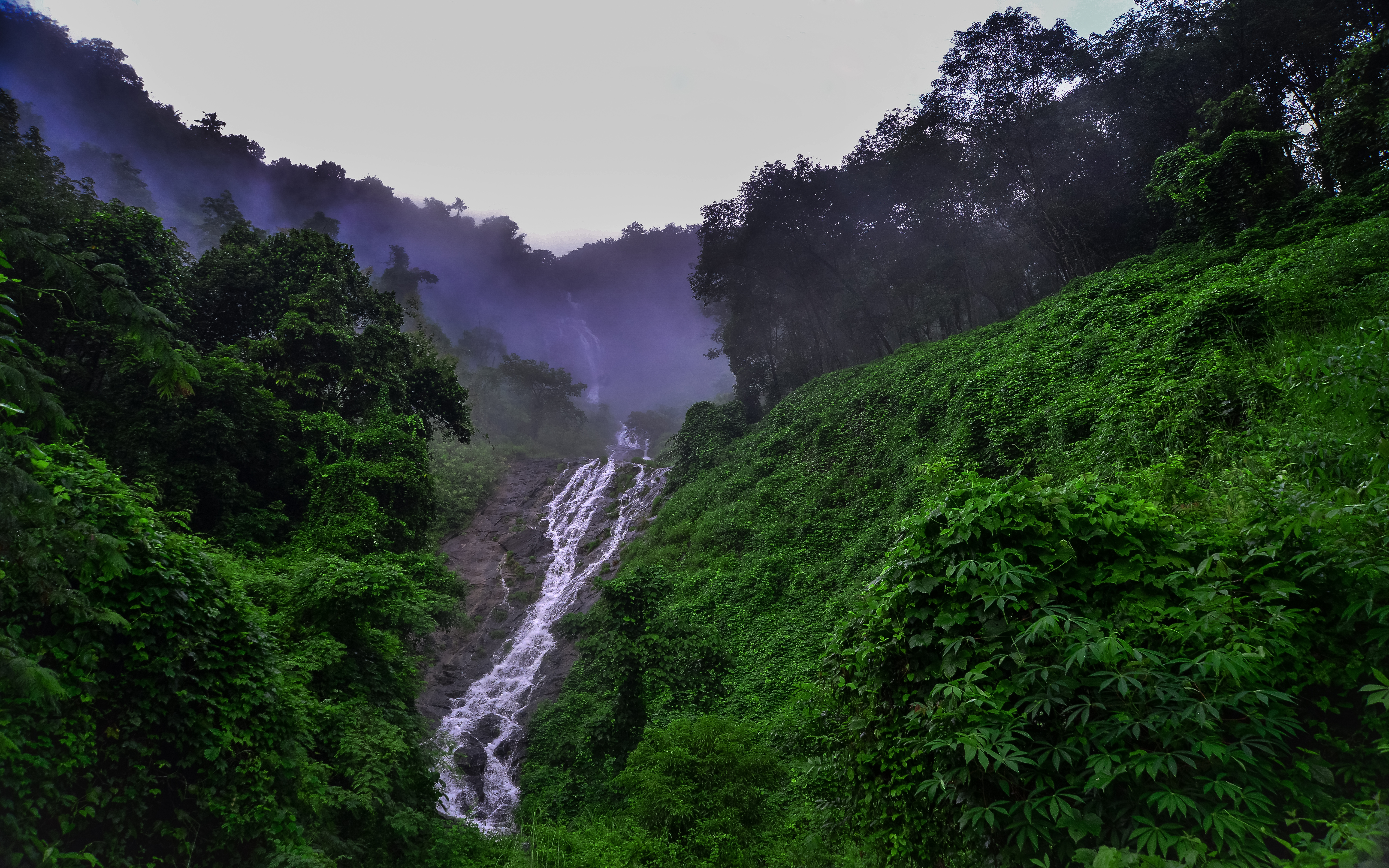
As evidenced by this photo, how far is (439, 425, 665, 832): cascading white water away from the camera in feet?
42.5

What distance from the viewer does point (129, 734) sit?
4770 millimetres

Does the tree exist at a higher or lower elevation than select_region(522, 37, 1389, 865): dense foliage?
higher

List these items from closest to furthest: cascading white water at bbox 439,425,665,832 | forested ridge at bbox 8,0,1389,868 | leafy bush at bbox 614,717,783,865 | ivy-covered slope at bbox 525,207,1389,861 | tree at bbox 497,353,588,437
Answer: forested ridge at bbox 8,0,1389,868, ivy-covered slope at bbox 525,207,1389,861, leafy bush at bbox 614,717,783,865, cascading white water at bbox 439,425,665,832, tree at bbox 497,353,588,437

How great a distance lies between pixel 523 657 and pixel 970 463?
15123mm

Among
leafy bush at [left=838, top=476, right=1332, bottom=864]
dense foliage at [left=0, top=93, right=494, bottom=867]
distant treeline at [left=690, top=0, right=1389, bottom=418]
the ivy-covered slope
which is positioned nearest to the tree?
distant treeline at [left=690, top=0, right=1389, bottom=418]

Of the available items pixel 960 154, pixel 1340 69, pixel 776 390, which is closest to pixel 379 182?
pixel 776 390

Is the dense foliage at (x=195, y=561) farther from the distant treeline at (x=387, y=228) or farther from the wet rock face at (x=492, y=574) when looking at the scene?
the distant treeline at (x=387, y=228)

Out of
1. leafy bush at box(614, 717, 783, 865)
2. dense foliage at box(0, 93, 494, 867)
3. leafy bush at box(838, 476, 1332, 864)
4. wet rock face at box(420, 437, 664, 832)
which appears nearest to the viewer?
leafy bush at box(838, 476, 1332, 864)

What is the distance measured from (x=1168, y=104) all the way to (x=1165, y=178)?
825cm

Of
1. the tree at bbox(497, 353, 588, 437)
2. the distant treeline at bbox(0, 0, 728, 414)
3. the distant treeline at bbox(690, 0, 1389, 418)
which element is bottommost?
the distant treeline at bbox(690, 0, 1389, 418)

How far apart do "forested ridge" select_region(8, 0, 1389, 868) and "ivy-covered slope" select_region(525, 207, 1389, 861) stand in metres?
0.06

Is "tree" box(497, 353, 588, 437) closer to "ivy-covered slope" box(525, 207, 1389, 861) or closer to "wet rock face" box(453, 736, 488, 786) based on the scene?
"ivy-covered slope" box(525, 207, 1389, 861)

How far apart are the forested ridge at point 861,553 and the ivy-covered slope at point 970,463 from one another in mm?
64

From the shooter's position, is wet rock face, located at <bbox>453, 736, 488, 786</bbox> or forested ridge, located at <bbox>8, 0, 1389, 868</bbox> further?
wet rock face, located at <bbox>453, 736, 488, 786</bbox>
